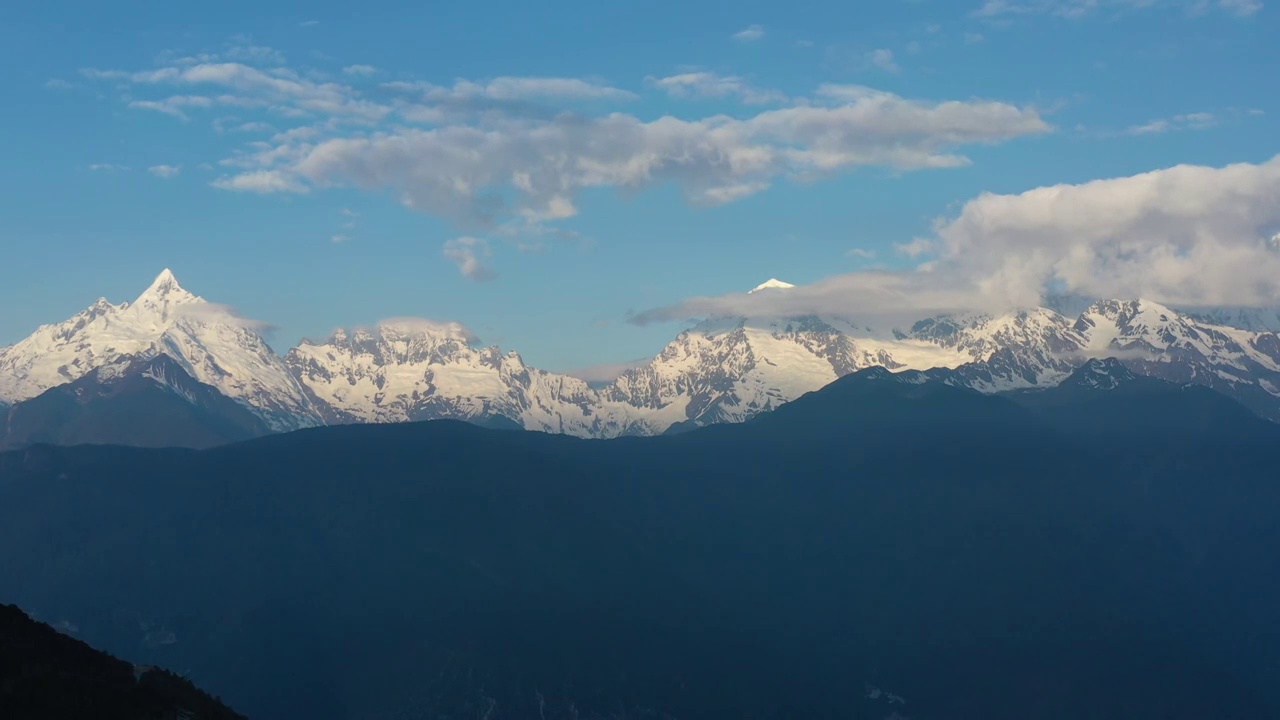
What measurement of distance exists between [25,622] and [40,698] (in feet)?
62.1

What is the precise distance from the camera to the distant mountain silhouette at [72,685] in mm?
118625

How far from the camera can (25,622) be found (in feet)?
447

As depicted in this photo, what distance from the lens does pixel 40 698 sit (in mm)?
119062

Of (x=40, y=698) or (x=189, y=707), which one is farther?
(x=189, y=707)

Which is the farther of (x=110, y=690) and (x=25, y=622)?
(x=25, y=622)

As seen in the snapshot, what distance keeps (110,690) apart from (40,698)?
21.7 ft

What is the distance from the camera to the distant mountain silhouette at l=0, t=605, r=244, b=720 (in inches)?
4670

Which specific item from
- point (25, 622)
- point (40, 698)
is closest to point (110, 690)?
point (40, 698)

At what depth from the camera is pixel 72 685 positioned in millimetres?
123562

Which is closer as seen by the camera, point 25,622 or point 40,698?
point 40,698

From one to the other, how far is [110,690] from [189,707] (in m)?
7.18

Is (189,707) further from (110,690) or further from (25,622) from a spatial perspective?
A: (25,622)

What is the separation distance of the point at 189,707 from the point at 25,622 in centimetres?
1816

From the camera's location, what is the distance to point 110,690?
12475 centimetres
